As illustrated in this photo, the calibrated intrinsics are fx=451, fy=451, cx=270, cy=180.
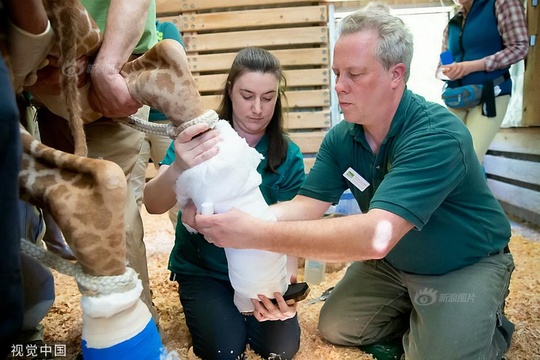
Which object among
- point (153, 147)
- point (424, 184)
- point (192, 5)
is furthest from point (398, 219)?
point (192, 5)

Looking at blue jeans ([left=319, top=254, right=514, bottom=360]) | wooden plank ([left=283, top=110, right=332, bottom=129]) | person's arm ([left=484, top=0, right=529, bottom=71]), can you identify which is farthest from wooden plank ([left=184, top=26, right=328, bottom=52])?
blue jeans ([left=319, top=254, right=514, bottom=360])

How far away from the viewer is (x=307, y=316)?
1.58 m

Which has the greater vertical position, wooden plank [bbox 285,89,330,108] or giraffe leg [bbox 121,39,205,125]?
giraffe leg [bbox 121,39,205,125]

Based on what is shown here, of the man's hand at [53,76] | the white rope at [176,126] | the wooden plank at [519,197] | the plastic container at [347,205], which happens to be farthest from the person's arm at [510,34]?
the man's hand at [53,76]

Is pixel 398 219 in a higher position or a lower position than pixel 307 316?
higher

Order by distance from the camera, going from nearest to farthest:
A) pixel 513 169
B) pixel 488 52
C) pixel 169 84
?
pixel 169 84
pixel 488 52
pixel 513 169

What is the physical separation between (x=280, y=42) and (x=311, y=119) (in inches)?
27.9

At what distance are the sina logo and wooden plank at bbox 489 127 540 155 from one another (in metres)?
1.90

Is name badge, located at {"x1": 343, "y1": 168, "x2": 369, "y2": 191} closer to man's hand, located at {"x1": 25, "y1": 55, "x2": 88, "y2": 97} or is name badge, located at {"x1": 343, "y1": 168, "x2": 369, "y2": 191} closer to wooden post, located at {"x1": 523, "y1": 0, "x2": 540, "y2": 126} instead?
man's hand, located at {"x1": 25, "y1": 55, "x2": 88, "y2": 97}

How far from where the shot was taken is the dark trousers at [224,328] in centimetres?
128

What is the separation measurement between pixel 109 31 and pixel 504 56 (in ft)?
6.41

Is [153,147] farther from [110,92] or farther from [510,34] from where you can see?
[510,34]

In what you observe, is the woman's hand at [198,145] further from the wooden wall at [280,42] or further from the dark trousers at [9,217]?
the wooden wall at [280,42]

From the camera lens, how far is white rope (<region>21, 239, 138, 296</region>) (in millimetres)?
594
